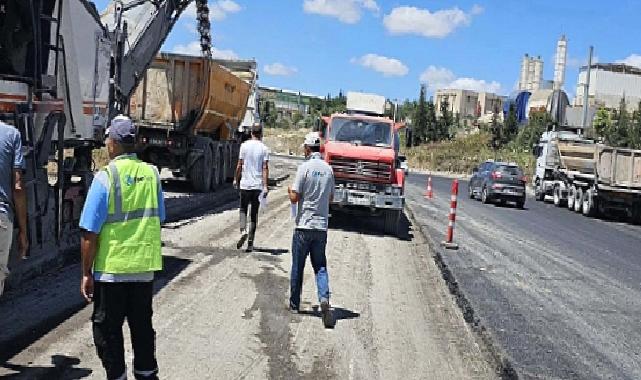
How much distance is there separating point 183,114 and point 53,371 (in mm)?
14360

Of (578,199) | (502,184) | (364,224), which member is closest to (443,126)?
(578,199)

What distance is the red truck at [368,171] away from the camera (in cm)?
1614

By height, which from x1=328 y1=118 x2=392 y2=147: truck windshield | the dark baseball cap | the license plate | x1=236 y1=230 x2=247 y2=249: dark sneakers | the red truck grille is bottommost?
x1=236 y1=230 x2=247 y2=249: dark sneakers

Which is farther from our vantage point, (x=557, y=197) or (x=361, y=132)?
(x=557, y=197)

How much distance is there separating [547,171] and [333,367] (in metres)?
33.2

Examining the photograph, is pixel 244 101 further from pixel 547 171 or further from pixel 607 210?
pixel 547 171

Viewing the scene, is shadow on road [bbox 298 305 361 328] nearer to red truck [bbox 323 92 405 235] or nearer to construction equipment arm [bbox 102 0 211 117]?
construction equipment arm [bbox 102 0 211 117]

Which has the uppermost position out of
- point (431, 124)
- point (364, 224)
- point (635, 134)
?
point (431, 124)

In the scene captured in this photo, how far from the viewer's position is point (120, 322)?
491 centimetres

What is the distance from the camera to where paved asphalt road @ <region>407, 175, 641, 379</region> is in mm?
7773

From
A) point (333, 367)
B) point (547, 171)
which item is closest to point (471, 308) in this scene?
point (333, 367)

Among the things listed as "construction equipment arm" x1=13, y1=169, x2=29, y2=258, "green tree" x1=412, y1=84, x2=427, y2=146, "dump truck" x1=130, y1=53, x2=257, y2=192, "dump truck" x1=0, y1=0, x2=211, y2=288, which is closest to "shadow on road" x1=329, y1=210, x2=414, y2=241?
"dump truck" x1=130, y1=53, x2=257, y2=192

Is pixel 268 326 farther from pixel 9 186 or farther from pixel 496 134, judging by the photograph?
pixel 496 134

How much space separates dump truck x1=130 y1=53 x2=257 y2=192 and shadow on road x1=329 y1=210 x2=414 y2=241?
4.64m
